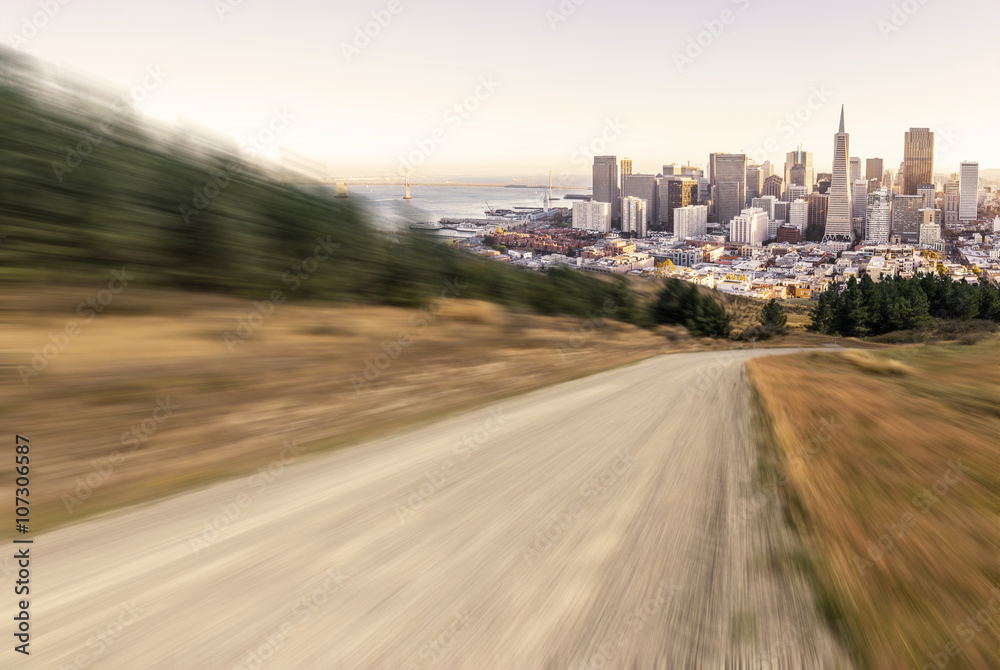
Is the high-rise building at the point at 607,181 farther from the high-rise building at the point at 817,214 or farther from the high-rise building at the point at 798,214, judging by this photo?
the high-rise building at the point at 817,214

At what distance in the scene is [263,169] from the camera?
19.6 feet

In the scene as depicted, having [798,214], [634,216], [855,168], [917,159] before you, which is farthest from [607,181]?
[855,168]

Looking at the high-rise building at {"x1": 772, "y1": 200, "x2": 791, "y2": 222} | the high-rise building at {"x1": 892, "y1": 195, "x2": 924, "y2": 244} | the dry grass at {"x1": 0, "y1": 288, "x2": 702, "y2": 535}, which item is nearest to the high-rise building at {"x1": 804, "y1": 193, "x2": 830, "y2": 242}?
the high-rise building at {"x1": 772, "y1": 200, "x2": 791, "y2": 222}

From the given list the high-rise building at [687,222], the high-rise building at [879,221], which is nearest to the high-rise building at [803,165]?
the high-rise building at [879,221]

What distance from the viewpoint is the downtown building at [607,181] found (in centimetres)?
6378

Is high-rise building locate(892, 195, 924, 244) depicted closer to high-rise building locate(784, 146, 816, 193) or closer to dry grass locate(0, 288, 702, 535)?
high-rise building locate(784, 146, 816, 193)

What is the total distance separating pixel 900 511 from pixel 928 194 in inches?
4924

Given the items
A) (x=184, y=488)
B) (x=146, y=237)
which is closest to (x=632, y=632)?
(x=184, y=488)

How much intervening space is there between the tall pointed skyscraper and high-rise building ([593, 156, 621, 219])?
65.9 meters

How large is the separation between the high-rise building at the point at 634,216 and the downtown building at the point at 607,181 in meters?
0.98

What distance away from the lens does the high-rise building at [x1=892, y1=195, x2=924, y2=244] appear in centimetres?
9106

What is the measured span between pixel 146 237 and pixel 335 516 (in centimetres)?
277

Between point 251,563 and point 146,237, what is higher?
point 146,237

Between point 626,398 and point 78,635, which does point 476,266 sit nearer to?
point 626,398
